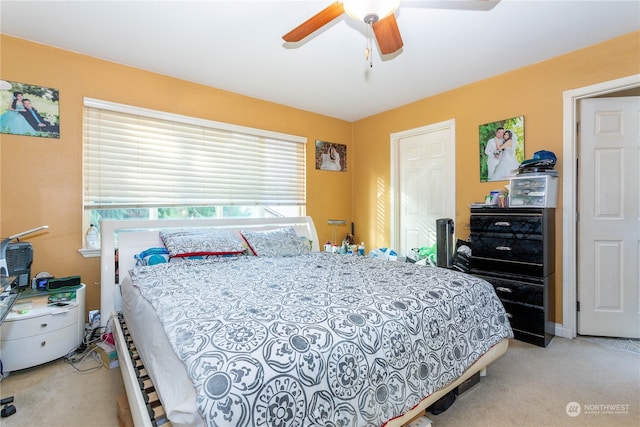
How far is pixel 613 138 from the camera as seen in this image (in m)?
2.65

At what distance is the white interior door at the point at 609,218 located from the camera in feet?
8.50

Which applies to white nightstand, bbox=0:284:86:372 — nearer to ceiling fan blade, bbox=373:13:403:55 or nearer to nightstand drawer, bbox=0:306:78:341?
nightstand drawer, bbox=0:306:78:341

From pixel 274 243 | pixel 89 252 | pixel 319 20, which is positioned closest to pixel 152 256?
pixel 89 252

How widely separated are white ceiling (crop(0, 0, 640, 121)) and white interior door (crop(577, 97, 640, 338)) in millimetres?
557

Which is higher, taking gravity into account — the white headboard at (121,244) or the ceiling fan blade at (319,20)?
the ceiling fan blade at (319,20)

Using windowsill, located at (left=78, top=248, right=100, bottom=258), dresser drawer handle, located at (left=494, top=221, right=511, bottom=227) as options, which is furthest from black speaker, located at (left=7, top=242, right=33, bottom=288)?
dresser drawer handle, located at (left=494, top=221, right=511, bottom=227)

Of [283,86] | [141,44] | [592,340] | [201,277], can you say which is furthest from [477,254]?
[141,44]

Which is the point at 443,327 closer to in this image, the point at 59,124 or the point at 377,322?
the point at 377,322

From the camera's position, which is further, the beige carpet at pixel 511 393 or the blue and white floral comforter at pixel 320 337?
the beige carpet at pixel 511 393

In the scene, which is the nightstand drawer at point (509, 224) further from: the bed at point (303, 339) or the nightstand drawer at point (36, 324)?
the nightstand drawer at point (36, 324)

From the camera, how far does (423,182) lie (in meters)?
3.97

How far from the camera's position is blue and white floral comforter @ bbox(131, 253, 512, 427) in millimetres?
915

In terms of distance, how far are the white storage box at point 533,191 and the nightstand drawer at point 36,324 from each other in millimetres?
3878

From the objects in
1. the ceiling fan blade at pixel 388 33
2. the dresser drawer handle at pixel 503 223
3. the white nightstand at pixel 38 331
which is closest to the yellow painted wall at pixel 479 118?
the dresser drawer handle at pixel 503 223
